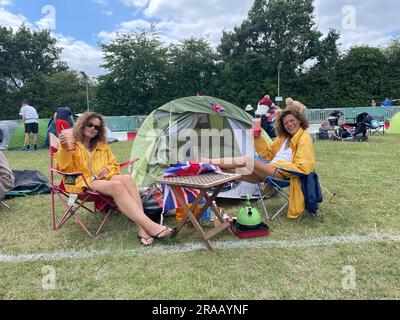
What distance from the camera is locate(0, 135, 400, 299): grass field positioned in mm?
2127

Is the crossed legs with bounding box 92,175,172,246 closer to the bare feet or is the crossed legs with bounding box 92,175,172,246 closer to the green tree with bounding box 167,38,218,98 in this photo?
the bare feet

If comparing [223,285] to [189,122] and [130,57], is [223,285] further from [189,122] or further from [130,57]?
[130,57]

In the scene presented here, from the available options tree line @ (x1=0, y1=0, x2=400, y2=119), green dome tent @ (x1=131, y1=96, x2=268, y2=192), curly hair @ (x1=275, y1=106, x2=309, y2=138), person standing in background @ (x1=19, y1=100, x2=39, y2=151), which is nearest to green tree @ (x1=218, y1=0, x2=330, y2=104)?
tree line @ (x1=0, y1=0, x2=400, y2=119)

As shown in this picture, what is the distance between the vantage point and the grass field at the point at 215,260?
6.98 ft

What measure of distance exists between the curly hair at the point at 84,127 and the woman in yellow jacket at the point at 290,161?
115 centimetres

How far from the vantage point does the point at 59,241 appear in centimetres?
297

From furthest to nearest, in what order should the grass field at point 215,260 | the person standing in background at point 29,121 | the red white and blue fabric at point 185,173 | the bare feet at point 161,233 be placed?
the person standing in background at point 29,121 < the red white and blue fabric at point 185,173 < the bare feet at point 161,233 < the grass field at point 215,260

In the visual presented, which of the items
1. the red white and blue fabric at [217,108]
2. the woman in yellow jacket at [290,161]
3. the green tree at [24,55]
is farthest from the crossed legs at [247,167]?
the green tree at [24,55]

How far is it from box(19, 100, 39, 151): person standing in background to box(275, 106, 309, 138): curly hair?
8.74m

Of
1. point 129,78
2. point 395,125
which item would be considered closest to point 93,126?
point 395,125

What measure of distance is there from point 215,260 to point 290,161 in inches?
62.7

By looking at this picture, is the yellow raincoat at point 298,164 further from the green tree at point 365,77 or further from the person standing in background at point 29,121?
the green tree at point 365,77
